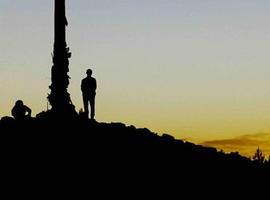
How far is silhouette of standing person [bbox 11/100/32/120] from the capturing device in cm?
4472

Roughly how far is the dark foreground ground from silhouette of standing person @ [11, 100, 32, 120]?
0.41 m

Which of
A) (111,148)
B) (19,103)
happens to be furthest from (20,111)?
(111,148)

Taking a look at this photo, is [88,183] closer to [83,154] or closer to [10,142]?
[83,154]

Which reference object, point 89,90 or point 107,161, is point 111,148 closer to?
point 107,161

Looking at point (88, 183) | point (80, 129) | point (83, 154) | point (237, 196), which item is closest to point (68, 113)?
point (80, 129)

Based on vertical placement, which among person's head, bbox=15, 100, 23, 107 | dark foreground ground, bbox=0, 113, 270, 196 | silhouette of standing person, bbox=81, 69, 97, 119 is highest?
silhouette of standing person, bbox=81, 69, 97, 119

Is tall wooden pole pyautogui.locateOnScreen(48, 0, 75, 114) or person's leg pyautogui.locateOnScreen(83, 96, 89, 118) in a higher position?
tall wooden pole pyautogui.locateOnScreen(48, 0, 75, 114)

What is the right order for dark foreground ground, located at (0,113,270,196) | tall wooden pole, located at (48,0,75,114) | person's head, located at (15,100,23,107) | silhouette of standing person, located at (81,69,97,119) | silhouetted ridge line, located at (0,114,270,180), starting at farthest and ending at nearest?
1. tall wooden pole, located at (48,0,75,114)
2. silhouette of standing person, located at (81,69,97,119)
3. person's head, located at (15,100,23,107)
4. silhouetted ridge line, located at (0,114,270,180)
5. dark foreground ground, located at (0,113,270,196)

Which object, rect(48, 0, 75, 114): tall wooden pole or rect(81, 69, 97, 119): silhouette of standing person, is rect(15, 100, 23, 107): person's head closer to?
rect(48, 0, 75, 114): tall wooden pole

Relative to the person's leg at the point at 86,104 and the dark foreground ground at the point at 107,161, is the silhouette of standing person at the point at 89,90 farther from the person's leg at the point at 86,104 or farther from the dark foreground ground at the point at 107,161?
the dark foreground ground at the point at 107,161

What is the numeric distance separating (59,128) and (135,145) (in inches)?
153

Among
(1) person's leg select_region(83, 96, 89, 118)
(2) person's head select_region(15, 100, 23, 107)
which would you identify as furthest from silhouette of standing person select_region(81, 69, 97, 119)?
(2) person's head select_region(15, 100, 23, 107)

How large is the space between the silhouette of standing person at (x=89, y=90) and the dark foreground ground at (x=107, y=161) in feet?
2.98

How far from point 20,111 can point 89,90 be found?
3643 mm
